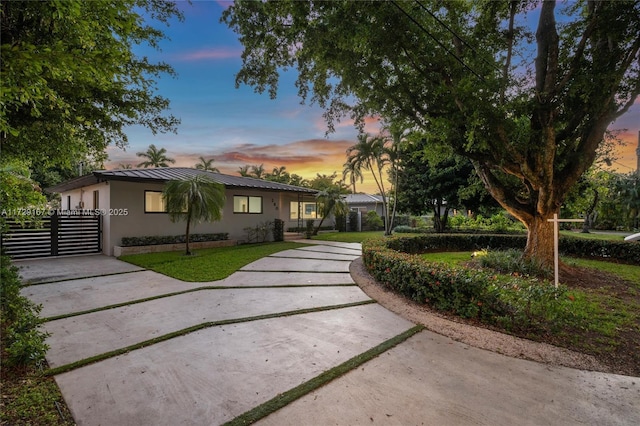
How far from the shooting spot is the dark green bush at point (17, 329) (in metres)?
2.54

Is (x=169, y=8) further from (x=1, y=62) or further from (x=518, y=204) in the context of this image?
(x=518, y=204)

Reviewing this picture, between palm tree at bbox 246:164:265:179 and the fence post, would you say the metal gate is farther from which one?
palm tree at bbox 246:164:265:179

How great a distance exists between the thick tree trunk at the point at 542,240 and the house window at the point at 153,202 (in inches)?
501

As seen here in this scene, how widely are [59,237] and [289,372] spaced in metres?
11.2

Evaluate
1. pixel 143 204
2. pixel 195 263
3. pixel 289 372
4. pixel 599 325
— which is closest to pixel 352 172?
pixel 143 204

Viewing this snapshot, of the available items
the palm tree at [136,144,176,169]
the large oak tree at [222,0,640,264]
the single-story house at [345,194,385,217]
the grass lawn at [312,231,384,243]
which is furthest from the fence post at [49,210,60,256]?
the palm tree at [136,144,176,169]

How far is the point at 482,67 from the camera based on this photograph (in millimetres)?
5961

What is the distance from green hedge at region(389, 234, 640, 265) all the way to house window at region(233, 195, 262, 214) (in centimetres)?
779

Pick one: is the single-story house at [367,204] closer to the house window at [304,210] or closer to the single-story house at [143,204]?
the house window at [304,210]

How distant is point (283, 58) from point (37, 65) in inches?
221

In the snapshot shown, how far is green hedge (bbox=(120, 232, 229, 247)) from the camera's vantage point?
10.3 m

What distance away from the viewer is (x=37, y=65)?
1740mm

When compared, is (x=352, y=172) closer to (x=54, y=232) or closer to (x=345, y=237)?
(x=345, y=237)

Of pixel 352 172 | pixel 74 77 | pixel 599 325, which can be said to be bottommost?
pixel 599 325
